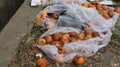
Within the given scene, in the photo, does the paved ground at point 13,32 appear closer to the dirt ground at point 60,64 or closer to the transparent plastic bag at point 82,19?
the dirt ground at point 60,64

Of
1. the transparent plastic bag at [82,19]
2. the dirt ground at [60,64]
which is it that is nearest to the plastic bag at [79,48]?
the dirt ground at [60,64]

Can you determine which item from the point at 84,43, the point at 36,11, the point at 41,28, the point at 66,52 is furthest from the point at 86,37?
the point at 36,11

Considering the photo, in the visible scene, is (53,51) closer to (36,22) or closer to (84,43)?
(84,43)

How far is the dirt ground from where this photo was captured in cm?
397

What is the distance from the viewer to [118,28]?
15.7ft

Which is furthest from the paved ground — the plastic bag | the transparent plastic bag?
the transparent plastic bag

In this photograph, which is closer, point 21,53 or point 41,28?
point 21,53

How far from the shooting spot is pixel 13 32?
15.0ft

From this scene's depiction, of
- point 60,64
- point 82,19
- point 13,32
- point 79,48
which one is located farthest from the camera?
point 82,19

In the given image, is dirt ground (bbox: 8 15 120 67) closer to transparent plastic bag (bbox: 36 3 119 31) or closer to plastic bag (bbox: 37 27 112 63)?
plastic bag (bbox: 37 27 112 63)

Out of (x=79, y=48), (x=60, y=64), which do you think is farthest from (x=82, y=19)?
(x=60, y=64)

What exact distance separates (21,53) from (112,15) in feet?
5.47

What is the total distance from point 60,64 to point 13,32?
1013mm

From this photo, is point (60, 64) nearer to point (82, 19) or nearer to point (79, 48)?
point (79, 48)
